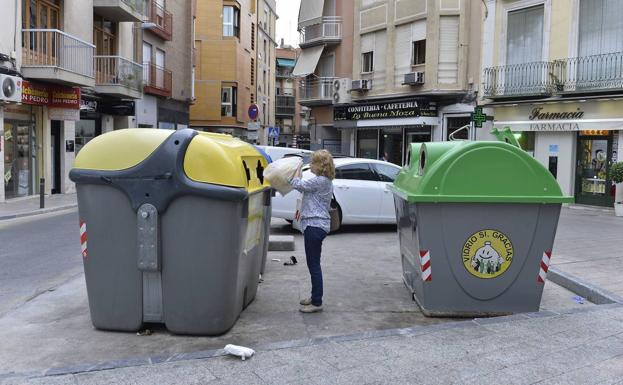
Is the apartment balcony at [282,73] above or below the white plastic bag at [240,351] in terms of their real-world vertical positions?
above

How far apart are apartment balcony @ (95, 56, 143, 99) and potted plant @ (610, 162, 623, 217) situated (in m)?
17.5

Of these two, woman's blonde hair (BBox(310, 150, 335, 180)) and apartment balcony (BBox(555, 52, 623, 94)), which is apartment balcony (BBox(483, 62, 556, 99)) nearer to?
apartment balcony (BBox(555, 52, 623, 94))

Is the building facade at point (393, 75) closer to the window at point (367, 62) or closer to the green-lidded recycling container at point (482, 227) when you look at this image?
the window at point (367, 62)

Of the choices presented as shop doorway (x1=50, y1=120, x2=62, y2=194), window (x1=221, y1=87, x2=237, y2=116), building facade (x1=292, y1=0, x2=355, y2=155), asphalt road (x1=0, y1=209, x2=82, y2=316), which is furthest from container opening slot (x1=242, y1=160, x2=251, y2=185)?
window (x1=221, y1=87, x2=237, y2=116)

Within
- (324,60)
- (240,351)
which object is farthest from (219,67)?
(240,351)

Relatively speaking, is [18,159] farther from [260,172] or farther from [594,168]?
[594,168]

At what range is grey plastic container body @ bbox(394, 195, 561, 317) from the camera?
5531 mm

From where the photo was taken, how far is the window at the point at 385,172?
12.1 metres

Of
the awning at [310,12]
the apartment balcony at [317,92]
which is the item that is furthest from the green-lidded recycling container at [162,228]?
the awning at [310,12]

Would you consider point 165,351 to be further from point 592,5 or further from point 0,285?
point 592,5

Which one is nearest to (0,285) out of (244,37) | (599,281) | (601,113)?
(599,281)

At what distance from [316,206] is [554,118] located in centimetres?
1606

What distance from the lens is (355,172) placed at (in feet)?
39.3

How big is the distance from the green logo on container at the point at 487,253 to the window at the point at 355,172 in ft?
21.0
